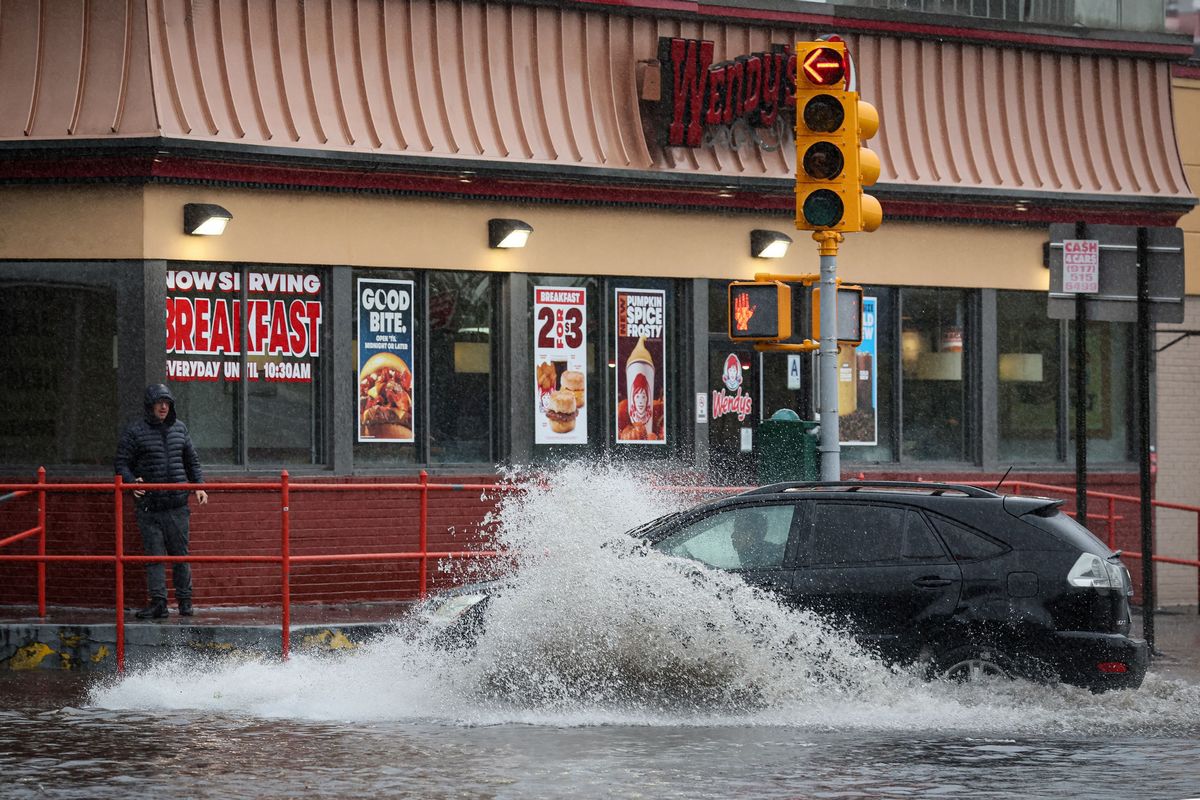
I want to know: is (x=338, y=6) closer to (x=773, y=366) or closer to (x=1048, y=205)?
(x=773, y=366)

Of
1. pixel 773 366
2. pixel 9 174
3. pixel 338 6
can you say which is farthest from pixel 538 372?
pixel 9 174

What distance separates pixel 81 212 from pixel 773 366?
24.1 ft

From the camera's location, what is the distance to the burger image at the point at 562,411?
Answer: 19.0 meters

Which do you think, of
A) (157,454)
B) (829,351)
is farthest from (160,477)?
(829,351)

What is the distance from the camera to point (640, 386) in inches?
766

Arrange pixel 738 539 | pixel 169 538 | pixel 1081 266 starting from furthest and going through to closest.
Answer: pixel 169 538, pixel 1081 266, pixel 738 539

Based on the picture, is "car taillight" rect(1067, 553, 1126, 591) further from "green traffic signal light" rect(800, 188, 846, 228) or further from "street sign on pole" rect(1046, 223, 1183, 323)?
"street sign on pole" rect(1046, 223, 1183, 323)

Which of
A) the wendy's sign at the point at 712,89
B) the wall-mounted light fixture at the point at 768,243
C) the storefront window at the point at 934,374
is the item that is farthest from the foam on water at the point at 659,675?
the storefront window at the point at 934,374

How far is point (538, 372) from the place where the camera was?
19.0 metres

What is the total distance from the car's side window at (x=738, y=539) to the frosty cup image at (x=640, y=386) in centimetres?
757

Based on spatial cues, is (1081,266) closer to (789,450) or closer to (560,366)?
(789,450)

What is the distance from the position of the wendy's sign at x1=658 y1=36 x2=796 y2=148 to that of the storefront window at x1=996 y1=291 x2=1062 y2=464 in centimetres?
372

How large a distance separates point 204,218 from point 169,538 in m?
3.02

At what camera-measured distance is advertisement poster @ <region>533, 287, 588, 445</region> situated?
19.0 metres
